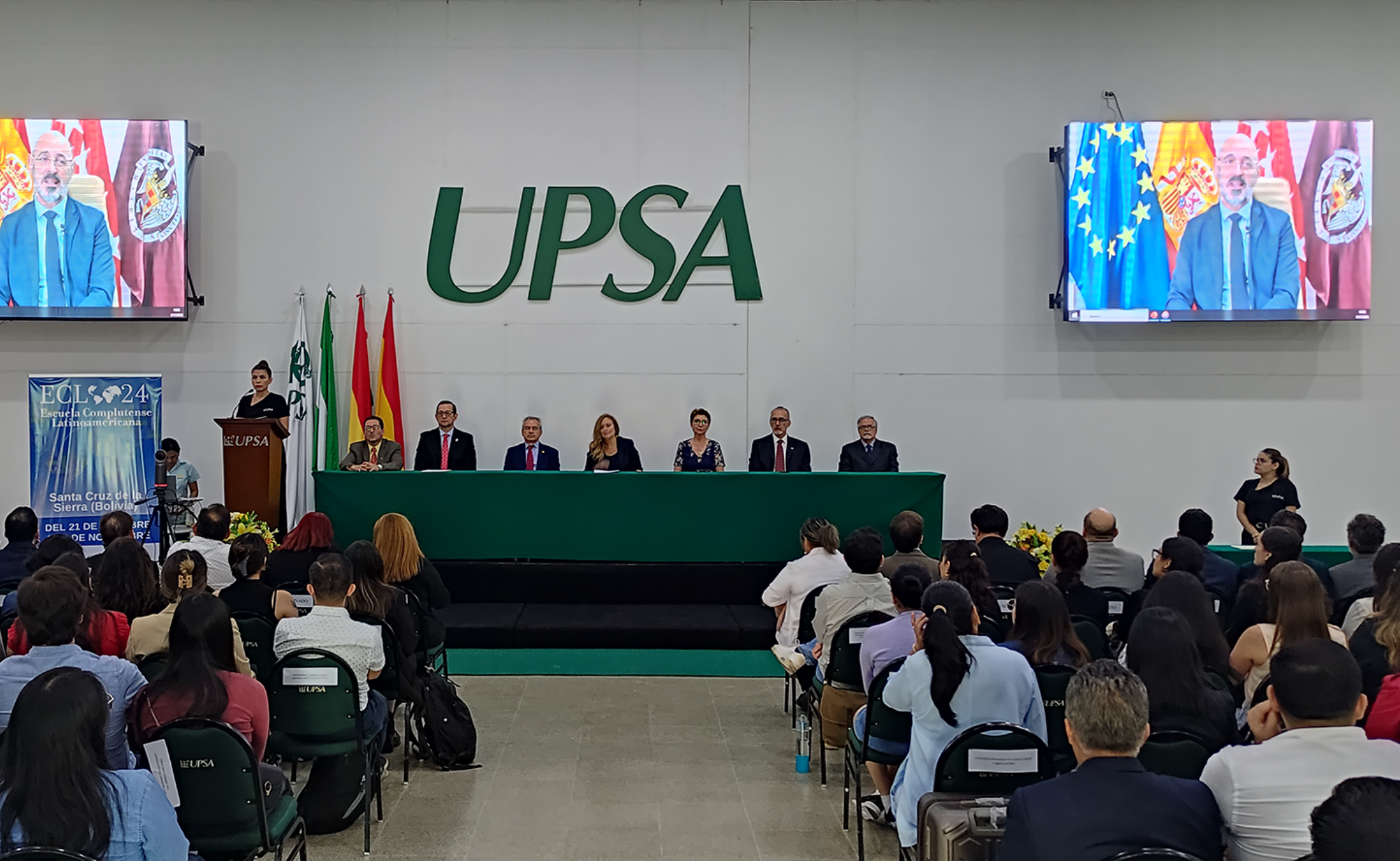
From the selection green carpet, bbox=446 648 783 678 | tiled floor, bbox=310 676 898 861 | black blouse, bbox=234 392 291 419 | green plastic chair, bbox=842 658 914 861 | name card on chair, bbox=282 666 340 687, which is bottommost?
tiled floor, bbox=310 676 898 861

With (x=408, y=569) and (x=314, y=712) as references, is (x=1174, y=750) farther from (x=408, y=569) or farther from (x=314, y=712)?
(x=408, y=569)

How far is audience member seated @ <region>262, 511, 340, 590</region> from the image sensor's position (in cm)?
516

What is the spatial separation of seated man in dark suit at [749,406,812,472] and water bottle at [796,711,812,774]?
13.2 ft

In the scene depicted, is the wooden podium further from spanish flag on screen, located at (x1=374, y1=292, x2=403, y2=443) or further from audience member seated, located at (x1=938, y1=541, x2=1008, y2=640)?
audience member seated, located at (x1=938, y1=541, x2=1008, y2=640)

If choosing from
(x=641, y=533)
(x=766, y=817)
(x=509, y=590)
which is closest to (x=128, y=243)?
(x=509, y=590)

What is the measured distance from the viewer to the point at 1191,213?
8.80m

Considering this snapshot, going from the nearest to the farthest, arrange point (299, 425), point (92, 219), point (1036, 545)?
point (1036, 545)
point (92, 219)
point (299, 425)

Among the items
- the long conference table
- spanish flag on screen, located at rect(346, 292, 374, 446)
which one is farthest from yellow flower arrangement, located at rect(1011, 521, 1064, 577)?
spanish flag on screen, located at rect(346, 292, 374, 446)

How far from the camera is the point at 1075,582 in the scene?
473cm

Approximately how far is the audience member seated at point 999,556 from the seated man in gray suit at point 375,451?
16.7ft

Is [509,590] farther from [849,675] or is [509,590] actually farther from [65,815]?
[65,815]

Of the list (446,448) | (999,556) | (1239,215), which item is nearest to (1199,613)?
(999,556)

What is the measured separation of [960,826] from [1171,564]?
8.41ft

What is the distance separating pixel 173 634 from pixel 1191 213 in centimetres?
855
